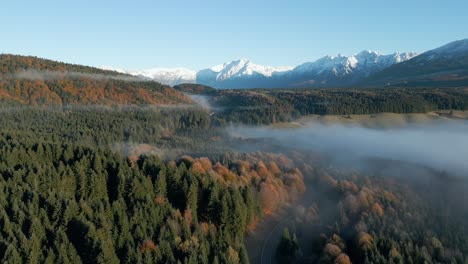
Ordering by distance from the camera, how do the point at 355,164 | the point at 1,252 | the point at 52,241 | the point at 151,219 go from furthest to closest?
the point at 355,164 → the point at 151,219 → the point at 52,241 → the point at 1,252

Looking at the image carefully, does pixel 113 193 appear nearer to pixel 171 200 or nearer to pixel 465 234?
pixel 171 200

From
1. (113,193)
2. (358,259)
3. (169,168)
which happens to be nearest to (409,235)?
(358,259)

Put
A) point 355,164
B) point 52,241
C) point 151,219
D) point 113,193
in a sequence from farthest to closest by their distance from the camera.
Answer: point 355,164 → point 113,193 → point 151,219 → point 52,241

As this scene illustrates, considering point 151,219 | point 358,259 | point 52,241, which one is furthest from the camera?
point 358,259

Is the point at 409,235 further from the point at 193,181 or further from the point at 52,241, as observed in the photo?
the point at 52,241

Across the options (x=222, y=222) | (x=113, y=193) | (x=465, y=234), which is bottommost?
(x=465, y=234)

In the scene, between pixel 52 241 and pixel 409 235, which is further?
pixel 409 235

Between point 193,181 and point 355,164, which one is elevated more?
point 193,181

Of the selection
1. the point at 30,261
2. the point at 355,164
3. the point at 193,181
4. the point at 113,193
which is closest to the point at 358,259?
the point at 193,181

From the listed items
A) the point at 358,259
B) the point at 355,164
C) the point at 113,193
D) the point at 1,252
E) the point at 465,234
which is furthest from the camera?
the point at 355,164
